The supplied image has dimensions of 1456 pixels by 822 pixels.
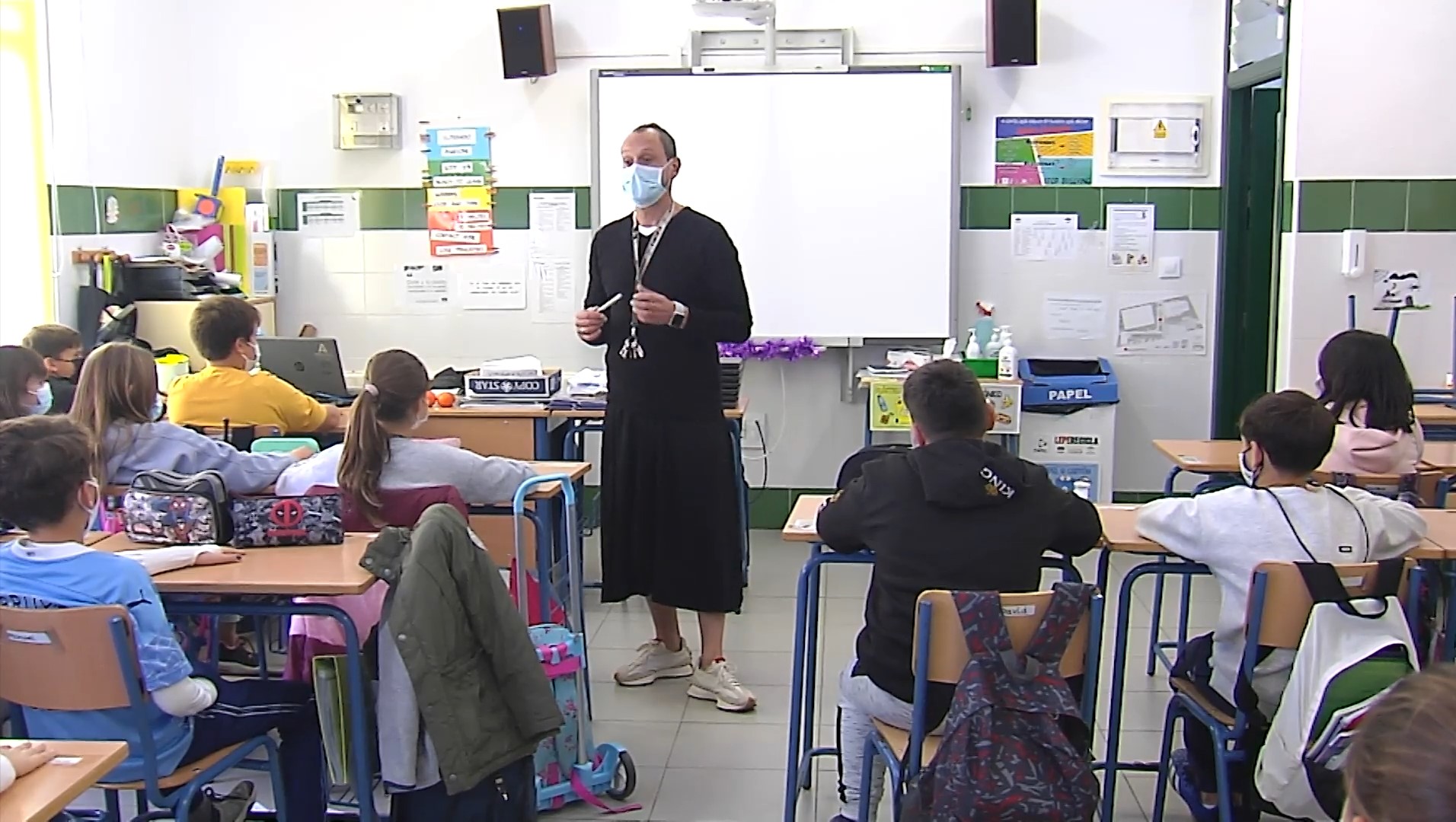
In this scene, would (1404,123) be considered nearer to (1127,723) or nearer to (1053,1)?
(1053,1)

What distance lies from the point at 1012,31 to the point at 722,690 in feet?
11.0

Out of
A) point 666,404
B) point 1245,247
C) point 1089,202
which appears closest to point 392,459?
point 666,404

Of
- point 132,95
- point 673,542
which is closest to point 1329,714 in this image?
point 673,542

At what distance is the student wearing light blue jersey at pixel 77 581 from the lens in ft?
8.26

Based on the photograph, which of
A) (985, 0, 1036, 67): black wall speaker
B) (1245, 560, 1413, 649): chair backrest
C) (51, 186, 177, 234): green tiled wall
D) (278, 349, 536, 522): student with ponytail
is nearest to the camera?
(1245, 560, 1413, 649): chair backrest

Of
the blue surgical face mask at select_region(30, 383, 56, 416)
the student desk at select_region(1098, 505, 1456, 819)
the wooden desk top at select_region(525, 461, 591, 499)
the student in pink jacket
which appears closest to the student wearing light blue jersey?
the wooden desk top at select_region(525, 461, 591, 499)

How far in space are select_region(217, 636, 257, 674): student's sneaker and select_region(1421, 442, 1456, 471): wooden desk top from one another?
3400mm

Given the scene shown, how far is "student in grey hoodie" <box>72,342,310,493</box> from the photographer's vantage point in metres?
3.56

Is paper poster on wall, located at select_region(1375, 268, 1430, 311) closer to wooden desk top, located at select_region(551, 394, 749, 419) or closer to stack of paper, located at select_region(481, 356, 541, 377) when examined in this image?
wooden desk top, located at select_region(551, 394, 749, 419)

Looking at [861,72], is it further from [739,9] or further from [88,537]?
[88,537]

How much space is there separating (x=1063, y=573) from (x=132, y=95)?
15.3 feet

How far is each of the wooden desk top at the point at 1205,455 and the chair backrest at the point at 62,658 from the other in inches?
117

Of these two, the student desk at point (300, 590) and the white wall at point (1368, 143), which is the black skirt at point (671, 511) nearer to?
the student desk at point (300, 590)

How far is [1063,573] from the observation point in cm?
321
